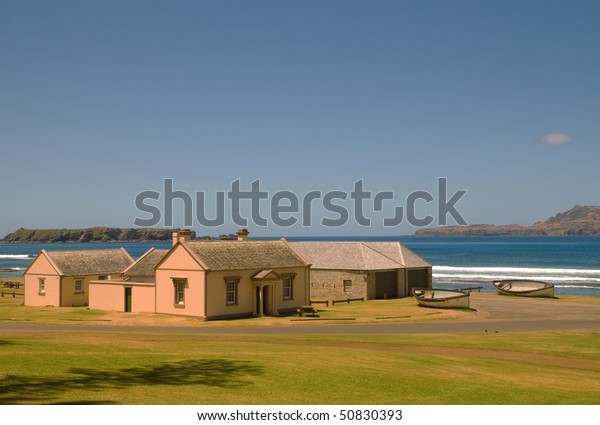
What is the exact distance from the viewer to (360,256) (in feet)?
218

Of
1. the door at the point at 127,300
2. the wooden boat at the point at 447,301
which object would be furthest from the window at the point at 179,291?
the wooden boat at the point at 447,301

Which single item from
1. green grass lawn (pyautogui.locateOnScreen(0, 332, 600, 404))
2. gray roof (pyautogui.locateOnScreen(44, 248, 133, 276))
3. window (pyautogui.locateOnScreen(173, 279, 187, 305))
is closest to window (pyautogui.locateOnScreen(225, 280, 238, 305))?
window (pyautogui.locateOnScreen(173, 279, 187, 305))

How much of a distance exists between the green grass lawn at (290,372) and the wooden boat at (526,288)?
36.2 meters

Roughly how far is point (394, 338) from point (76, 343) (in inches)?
636

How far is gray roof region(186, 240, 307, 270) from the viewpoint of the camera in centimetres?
4844

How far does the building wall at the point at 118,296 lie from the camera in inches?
2028

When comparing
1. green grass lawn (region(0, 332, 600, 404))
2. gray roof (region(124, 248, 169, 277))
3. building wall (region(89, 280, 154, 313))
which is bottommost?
green grass lawn (region(0, 332, 600, 404))

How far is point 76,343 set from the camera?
28.4 m

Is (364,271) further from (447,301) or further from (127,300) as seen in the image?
(127,300)

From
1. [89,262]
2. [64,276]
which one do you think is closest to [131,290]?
[64,276]

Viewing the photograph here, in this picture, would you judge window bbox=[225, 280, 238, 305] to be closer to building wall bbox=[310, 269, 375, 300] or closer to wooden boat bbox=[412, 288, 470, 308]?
Answer: wooden boat bbox=[412, 288, 470, 308]

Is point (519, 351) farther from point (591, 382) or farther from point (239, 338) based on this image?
point (239, 338)

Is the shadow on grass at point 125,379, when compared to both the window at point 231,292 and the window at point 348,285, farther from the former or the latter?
the window at point 348,285

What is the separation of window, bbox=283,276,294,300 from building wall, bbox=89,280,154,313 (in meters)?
9.70
